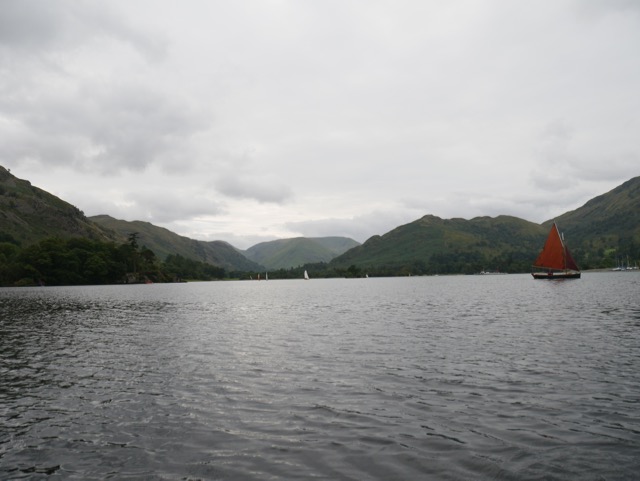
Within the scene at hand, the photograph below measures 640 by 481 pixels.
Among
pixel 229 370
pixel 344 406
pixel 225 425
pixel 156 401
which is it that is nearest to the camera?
pixel 225 425

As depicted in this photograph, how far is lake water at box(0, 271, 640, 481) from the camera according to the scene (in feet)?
46.9

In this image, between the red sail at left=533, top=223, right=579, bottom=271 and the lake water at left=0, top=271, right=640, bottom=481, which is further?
the red sail at left=533, top=223, right=579, bottom=271

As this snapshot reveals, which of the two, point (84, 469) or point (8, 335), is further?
point (8, 335)

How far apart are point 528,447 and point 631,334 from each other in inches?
1275

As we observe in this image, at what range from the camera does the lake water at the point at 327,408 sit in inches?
563

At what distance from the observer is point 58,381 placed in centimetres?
2658

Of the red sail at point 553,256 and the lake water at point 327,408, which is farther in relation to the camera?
the red sail at point 553,256

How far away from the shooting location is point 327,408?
800 inches

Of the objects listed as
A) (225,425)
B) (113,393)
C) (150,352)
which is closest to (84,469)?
(225,425)

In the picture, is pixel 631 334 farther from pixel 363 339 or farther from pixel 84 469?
pixel 84 469

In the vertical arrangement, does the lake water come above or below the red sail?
below

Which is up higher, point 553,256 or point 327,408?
point 553,256

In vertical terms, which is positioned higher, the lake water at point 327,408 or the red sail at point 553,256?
the red sail at point 553,256

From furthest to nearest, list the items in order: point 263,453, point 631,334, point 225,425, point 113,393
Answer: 1. point 631,334
2. point 113,393
3. point 225,425
4. point 263,453
